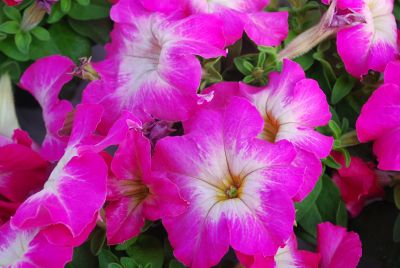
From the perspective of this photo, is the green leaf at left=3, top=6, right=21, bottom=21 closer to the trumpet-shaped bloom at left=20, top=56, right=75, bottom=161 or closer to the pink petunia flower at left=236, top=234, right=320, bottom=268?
the trumpet-shaped bloom at left=20, top=56, right=75, bottom=161

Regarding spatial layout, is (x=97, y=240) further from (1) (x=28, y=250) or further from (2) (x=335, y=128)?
(2) (x=335, y=128)

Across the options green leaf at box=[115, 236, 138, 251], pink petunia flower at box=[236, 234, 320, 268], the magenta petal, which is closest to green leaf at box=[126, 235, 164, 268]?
green leaf at box=[115, 236, 138, 251]

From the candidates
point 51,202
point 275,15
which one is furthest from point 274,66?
point 51,202

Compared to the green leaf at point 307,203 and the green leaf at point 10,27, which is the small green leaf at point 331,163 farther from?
the green leaf at point 10,27

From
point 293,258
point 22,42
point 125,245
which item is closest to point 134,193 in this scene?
point 125,245

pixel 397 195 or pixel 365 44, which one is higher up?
pixel 365 44

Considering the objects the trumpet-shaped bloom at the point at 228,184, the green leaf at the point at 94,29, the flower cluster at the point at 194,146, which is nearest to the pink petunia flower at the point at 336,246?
the flower cluster at the point at 194,146
